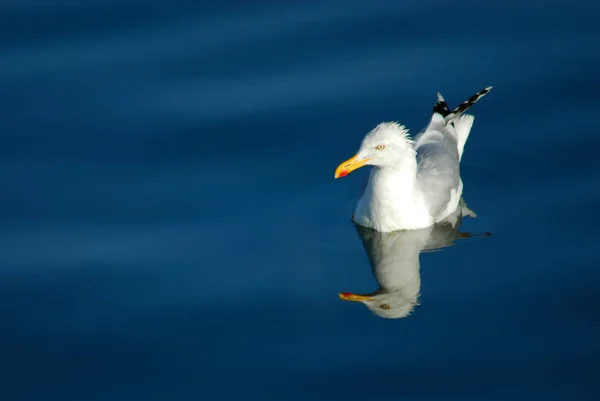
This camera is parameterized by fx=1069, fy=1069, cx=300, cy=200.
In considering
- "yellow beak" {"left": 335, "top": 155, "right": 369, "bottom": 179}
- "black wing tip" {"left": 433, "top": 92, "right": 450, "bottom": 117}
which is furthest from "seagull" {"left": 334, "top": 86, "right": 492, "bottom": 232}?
"black wing tip" {"left": 433, "top": 92, "right": 450, "bottom": 117}

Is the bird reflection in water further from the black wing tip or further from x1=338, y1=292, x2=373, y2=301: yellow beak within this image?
the black wing tip

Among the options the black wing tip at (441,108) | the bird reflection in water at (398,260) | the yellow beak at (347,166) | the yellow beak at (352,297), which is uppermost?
the black wing tip at (441,108)

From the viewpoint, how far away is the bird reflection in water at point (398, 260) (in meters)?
9.09

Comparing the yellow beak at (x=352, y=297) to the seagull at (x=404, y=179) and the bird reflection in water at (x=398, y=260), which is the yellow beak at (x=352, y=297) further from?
the seagull at (x=404, y=179)

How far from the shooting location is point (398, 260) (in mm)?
9844

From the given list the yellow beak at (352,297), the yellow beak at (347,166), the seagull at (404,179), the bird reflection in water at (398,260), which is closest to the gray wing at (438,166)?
the seagull at (404,179)

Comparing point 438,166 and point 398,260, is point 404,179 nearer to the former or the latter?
point 438,166

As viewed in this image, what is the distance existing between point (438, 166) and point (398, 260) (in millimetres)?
1323

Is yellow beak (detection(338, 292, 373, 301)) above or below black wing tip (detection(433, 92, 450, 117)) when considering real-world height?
below

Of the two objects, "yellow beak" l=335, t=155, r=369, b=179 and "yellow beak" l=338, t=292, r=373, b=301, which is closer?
Answer: "yellow beak" l=338, t=292, r=373, b=301

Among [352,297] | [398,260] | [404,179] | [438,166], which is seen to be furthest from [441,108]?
[352,297]

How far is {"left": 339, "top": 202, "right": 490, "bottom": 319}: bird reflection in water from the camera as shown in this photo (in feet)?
29.8

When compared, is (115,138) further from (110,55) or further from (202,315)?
(202,315)

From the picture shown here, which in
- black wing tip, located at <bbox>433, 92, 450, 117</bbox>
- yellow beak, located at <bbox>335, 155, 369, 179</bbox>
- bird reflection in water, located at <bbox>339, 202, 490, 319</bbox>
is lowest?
bird reflection in water, located at <bbox>339, 202, 490, 319</bbox>
